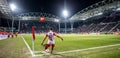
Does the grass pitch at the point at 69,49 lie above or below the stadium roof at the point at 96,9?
below

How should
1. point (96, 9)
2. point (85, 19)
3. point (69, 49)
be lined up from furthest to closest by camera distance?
point (85, 19)
point (96, 9)
point (69, 49)

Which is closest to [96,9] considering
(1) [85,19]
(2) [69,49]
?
(1) [85,19]

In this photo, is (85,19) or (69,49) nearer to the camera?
(69,49)

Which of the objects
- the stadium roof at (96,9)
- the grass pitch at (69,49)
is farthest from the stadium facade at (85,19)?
the grass pitch at (69,49)

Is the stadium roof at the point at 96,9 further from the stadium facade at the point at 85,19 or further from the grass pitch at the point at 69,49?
the grass pitch at the point at 69,49

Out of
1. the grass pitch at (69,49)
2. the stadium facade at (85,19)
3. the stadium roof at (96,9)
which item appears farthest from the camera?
the stadium roof at (96,9)

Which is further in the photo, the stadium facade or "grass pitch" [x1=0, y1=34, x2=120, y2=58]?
the stadium facade

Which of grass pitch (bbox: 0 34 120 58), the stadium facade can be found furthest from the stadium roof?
grass pitch (bbox: 0 34 120 58)

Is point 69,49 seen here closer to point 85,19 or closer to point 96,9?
point 96,9

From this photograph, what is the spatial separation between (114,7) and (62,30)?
46.9 meters

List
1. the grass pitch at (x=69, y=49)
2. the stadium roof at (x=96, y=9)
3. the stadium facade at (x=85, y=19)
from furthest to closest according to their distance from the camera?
the stadium roof at (x=96, y=9) → the stadium facade at (x=85, y=19) → the grass pitch at (x=69, y=49)

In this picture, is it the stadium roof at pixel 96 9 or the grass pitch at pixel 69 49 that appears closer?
the grass pitch at pixel 69 49

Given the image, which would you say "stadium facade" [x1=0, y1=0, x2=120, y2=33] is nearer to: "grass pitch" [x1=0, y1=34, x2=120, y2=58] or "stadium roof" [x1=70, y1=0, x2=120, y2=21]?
"stadium roof" [x1=70, y1=0, x2=120, y2=21]

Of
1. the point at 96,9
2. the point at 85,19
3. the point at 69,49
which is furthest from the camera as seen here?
the point at 85,19
